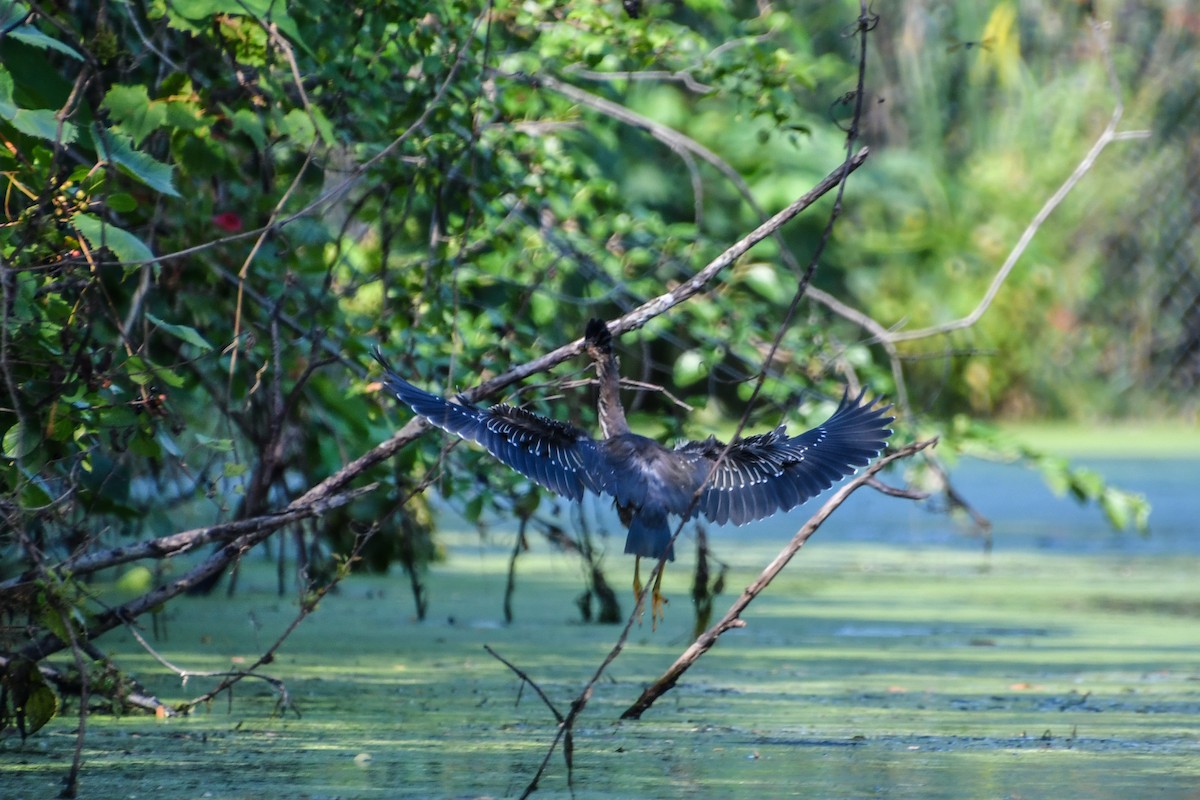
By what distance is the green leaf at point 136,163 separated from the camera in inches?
131

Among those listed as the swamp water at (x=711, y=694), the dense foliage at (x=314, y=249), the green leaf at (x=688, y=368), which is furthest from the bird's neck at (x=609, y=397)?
the green leaf at (x=688, y=368)

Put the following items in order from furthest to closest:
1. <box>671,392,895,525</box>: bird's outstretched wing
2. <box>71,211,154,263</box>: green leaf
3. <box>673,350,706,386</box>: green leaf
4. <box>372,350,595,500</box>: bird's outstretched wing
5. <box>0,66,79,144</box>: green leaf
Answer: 1. <box>673,350,706,386</box>: green leaf
2. <box>671,392,895,525</box>: bird's outstretched wing
3. <box>372,350,595,500</box>: bird's outstretched wing
4. <box>71,211,154,263</box>: green leaf
5. <box>0,66,79,144</box>: green leaf

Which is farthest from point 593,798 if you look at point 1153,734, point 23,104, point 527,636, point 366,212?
point 366,212

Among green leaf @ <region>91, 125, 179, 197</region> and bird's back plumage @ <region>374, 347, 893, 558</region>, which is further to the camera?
bird's back plumage @ <region>374, 347, 893, 558</region>

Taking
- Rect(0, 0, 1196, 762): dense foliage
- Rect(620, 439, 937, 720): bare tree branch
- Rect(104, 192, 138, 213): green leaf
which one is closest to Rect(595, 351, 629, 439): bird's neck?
Rect(0, 0, 1196, 762): dense foliage

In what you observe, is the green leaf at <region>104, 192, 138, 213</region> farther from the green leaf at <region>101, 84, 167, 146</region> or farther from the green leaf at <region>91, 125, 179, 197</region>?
the green leaf at <region>101, 84, 167, 146</region>

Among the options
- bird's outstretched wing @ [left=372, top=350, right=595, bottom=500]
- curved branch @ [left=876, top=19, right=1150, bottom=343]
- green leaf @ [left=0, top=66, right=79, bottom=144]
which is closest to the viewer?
green leaf @ [left=0, top=66, right=79, bottom=144]

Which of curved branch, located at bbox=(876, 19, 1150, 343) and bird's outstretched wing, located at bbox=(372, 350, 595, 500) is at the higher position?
curved branch, located at bbox=(876, 19, 1150, 343)

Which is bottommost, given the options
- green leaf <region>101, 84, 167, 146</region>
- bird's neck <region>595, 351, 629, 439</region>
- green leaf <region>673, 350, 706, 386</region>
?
bird's neck <region>595, 351, 629, 439</region>

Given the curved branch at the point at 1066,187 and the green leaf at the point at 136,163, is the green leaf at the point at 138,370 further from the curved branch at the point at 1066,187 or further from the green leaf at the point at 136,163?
the curved branch at the point at 1066,187

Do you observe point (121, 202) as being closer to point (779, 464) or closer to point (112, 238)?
point (112, 238)

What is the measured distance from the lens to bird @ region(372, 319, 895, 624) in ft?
11.9

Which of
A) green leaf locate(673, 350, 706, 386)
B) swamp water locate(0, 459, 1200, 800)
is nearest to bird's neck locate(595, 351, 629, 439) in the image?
swamp water locate(0, 459, 1200, 800)

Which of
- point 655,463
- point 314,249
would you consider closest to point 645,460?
point 655,463
